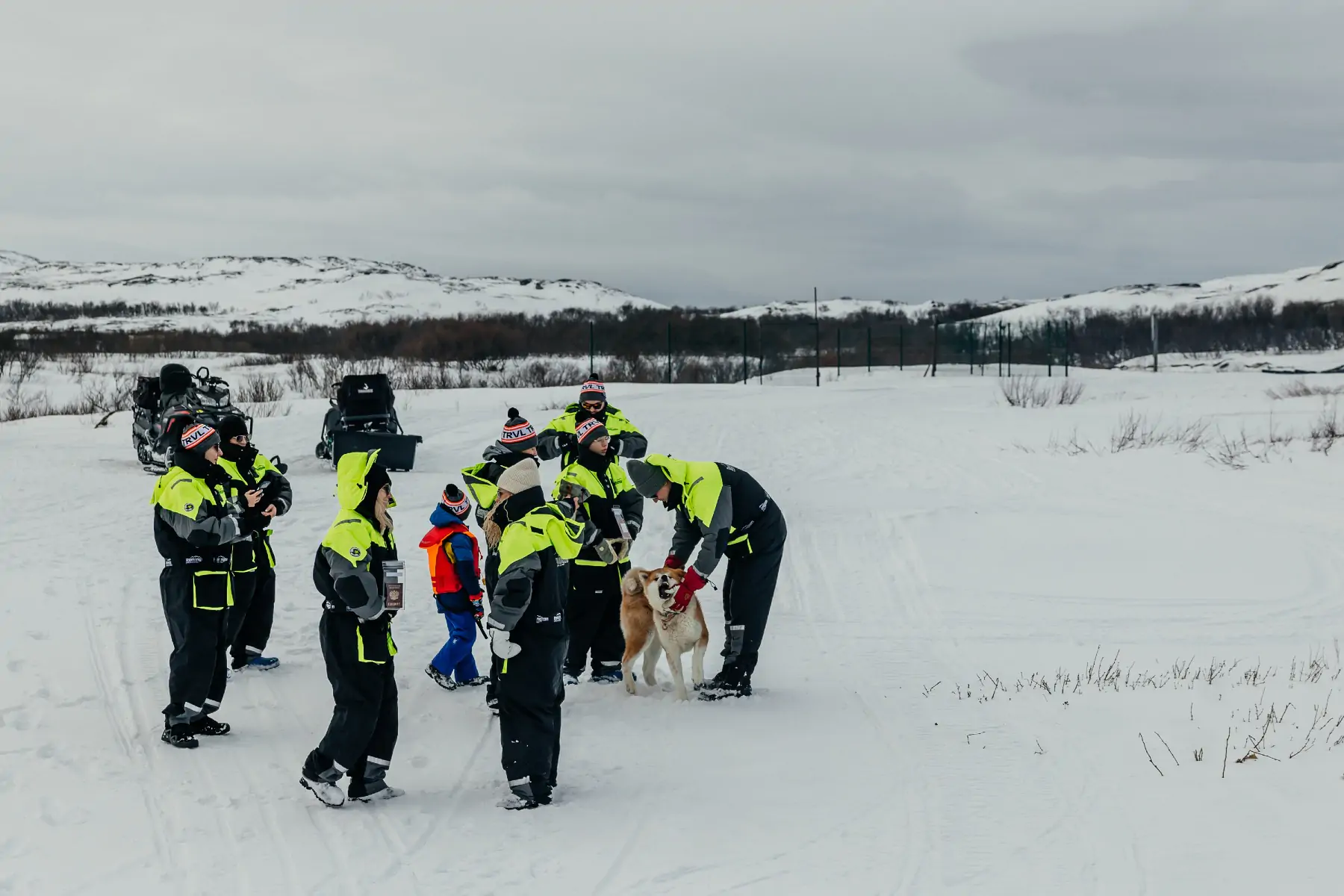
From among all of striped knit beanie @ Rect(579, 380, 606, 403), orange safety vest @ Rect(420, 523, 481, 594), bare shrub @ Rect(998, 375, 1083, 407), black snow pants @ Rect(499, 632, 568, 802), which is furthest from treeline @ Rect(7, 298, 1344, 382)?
black snow pants @ Rect(499, 632, 568, 802)

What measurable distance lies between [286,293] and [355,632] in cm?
15416

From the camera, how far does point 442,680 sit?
7859 mm

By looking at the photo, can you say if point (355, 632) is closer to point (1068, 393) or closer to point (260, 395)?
point (260, 395)

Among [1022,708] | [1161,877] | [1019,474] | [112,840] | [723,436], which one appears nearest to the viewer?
[1161,877]

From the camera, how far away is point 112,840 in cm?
538

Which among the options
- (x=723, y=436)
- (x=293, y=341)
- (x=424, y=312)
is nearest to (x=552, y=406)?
(x=723, y=436)

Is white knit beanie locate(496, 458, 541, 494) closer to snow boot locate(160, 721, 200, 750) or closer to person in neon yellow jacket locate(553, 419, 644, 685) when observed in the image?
person in neon yellow jacket locate(553, 419, 644, 685)

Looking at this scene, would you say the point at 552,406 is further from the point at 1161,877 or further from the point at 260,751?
the point at 1161,877

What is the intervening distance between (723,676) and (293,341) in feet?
238

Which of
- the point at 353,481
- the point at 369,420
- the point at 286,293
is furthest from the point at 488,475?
the point at 286,293

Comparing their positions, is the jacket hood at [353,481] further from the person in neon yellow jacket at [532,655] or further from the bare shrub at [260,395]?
the bare shrub at [260,395]

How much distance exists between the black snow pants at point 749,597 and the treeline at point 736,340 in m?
31.5

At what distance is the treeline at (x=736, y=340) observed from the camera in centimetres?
4888

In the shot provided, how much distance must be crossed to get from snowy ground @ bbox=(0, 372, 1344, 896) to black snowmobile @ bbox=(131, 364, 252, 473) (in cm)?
172
